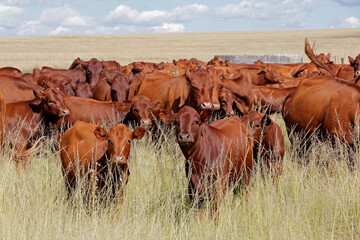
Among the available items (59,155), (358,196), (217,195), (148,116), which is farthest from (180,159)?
(358,196)

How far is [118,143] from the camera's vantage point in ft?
16.2

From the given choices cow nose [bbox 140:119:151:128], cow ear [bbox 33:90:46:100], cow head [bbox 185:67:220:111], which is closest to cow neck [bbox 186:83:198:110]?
cow head [bbox 185:67:220:111]

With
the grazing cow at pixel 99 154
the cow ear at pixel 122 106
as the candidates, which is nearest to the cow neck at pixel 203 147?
the grazing cow at pixel 99 154

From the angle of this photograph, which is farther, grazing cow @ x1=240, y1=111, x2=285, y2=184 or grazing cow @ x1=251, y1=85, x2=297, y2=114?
grazing cow @ x1=251, y1=85, x2=297, y2=114

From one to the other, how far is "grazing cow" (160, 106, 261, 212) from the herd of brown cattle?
1 centimetres

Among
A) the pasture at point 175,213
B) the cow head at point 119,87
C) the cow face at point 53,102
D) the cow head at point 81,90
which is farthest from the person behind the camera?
the cow head at point 81,90

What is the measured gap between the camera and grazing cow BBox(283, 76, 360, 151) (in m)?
6.47

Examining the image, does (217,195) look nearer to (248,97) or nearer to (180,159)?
(180,159)

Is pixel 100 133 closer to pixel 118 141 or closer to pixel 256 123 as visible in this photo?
pixel 118 141

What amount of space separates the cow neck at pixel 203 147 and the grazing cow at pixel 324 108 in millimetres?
1911

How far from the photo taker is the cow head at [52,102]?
7.30 m

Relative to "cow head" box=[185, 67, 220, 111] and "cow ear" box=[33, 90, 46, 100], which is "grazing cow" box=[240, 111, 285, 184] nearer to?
"cow head" box=[185, 67, 220, 111]

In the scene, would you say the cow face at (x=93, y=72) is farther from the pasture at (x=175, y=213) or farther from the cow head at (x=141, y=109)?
the pasture at (x=175, y=213)

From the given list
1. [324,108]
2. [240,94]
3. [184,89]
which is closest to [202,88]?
[184,89]
